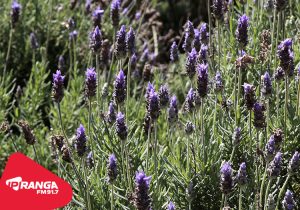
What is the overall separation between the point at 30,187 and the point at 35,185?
2 cm

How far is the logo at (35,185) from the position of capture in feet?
7.03

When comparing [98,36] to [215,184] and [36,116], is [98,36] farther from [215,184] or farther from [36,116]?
[36,116]

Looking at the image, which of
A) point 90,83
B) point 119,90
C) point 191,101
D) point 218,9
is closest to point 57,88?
point 90,83

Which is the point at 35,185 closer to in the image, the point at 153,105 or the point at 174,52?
the point at 153,105

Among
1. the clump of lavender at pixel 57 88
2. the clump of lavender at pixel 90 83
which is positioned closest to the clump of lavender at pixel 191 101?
the clump of lavender at pixel 90 83

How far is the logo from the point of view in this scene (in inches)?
84.4

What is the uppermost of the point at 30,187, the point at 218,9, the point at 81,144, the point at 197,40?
the point at 218,9

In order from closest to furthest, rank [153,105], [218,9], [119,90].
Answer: [153,105], [119,90], [218,9]

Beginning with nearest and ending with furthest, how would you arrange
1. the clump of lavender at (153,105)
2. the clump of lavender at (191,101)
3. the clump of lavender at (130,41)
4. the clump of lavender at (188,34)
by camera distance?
the clump of lavender at (153,105) < the clump of lavender at (191,101) < the clump of lavender at (130,41) < the clump of lavender at (188,34)

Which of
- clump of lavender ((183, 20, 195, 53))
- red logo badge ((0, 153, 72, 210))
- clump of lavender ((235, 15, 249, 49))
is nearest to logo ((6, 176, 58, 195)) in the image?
red logo badge ((0, 153, 72, 210))

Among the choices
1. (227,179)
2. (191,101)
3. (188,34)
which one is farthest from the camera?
(188,34)

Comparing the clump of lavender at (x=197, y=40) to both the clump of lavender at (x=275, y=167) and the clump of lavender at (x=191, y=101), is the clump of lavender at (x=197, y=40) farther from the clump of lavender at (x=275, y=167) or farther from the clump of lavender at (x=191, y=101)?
Result: the clump of lavender at (x=275, y=167)

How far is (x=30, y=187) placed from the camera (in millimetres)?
2146

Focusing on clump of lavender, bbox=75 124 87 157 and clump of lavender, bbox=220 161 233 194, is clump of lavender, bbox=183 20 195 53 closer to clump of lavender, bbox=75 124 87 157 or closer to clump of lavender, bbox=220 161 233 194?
clump of lavender, bbox=75 124 87 157
